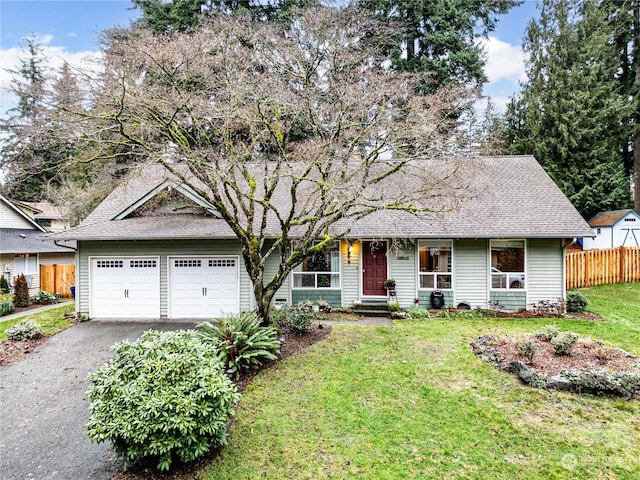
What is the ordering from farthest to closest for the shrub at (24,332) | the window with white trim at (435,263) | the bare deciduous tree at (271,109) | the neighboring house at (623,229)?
1. the neighboring house at (623,229)
2. the window with white trim at (435,263)
3. the shrub at (24,332)
4. the bare deciduous tree at (271,109)

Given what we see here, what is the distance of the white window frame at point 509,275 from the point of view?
428 inches

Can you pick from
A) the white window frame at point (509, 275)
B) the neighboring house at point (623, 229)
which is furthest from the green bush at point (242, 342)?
the neighboring house at point (623, 229)

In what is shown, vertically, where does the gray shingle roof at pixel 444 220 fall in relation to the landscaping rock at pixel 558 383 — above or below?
above

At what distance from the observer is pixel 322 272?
11.5 metres

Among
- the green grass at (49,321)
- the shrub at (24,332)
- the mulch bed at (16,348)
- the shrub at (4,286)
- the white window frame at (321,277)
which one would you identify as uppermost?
the white window frame at (321,277)

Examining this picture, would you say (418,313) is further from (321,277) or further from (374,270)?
(321,277)

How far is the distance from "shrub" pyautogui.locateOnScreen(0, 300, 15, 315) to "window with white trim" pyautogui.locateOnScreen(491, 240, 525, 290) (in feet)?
57.4

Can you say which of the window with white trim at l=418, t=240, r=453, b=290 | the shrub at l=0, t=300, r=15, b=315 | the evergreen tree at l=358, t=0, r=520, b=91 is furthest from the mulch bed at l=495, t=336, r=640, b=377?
the shrub at l=0, t=300, r=15, b=315

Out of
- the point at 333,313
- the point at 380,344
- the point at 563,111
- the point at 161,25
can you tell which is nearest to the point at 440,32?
the point at 563,111

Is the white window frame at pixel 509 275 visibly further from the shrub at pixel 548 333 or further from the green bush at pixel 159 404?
the green bush at pixel 159 404

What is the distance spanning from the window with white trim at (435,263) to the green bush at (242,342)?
20.3ft

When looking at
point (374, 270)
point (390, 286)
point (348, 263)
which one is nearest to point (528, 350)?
point (390, 286)

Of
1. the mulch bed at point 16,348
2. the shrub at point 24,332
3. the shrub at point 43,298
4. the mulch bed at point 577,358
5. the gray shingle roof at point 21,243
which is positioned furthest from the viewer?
the gray shingle roof at point 21,243

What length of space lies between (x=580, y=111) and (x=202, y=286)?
24.5 m
